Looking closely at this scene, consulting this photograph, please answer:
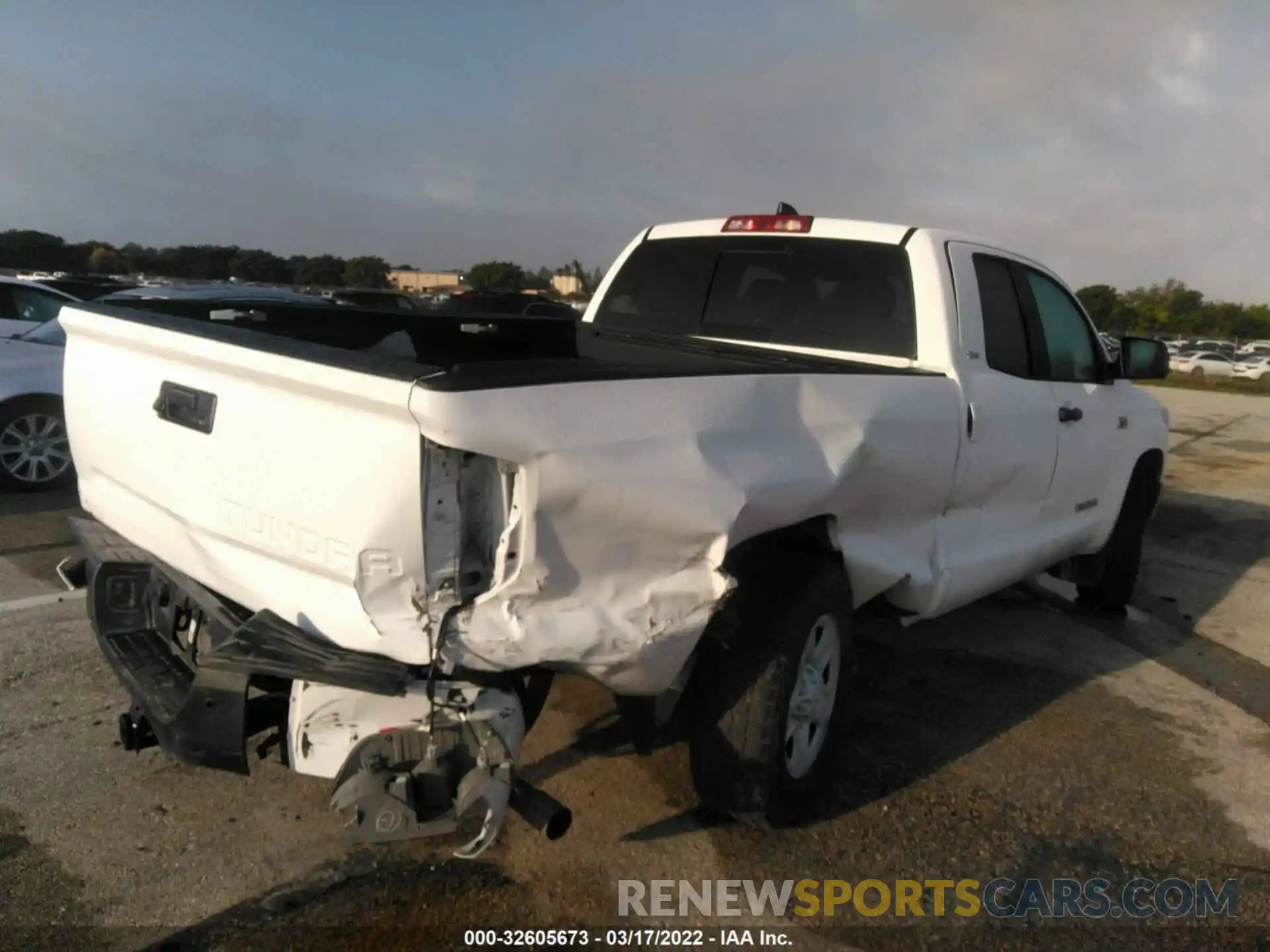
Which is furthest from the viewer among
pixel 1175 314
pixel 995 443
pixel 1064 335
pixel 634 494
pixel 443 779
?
pixel 1175 314

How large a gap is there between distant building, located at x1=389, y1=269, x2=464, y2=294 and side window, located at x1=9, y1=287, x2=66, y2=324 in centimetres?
1433

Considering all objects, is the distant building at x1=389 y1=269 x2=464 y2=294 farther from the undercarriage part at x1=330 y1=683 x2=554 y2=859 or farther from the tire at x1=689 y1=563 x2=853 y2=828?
the undercarriage part at x1=330 y1=683 x2=554 y2=859

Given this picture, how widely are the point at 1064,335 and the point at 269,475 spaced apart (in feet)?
12.8

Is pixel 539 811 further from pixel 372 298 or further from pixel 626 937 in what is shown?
pixel 372 298

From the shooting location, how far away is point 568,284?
14289 millimetres

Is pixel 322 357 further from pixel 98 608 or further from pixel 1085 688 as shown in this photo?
pixel 1085 688

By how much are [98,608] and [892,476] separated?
2.58 metres

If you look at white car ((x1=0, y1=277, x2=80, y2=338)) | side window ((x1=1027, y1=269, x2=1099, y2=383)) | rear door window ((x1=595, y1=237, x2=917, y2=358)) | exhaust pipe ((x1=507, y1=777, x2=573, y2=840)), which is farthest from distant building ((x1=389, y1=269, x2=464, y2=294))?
exhaust pipe ((x1=507, y1=777, x2=573, y2=840))

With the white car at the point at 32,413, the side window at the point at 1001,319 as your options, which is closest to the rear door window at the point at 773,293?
the side window at the point at 1001,319

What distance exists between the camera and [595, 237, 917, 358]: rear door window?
4234mm

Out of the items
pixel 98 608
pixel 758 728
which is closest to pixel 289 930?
pixel 98 608

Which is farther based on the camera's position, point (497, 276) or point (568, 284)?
point (497, 276)

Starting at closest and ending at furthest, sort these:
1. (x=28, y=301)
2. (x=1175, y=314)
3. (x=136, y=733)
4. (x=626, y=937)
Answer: (x=626, y=937) < (x=136, y=733) < (x=28, y=301) < (x=1175, y=314)

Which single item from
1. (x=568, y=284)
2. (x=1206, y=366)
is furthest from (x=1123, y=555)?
(x=1206, y=366)
